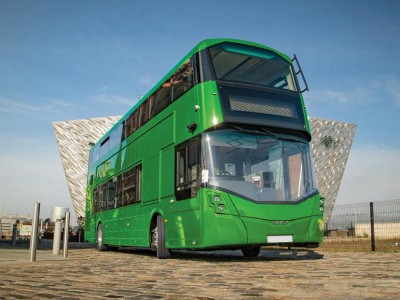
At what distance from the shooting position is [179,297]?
11.7ft

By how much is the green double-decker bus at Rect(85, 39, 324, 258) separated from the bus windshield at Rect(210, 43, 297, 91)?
0.07ft

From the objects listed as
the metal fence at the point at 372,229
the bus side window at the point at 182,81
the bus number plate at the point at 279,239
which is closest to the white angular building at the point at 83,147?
the metal fence at the point at 372,229

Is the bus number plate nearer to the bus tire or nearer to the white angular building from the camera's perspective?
the bus tire

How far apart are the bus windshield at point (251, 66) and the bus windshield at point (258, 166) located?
1112 millimetres

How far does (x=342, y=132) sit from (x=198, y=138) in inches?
2372

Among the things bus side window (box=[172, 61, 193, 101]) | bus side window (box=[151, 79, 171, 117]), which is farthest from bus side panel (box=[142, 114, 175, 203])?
bus side window (box=[172, 61, 193, 101])

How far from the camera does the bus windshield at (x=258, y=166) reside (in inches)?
296

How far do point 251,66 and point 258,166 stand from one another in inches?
79.1

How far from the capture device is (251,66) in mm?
8398

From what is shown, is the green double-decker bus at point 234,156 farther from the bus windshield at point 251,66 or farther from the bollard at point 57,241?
the bollard at point 57,241

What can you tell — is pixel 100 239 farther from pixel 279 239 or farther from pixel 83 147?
pixel 83 147

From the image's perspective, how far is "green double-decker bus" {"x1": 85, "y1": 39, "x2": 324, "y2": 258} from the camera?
7.43 metres

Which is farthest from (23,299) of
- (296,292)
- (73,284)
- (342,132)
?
(342,132)

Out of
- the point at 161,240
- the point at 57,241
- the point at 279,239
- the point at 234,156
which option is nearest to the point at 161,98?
the point at 234,156
